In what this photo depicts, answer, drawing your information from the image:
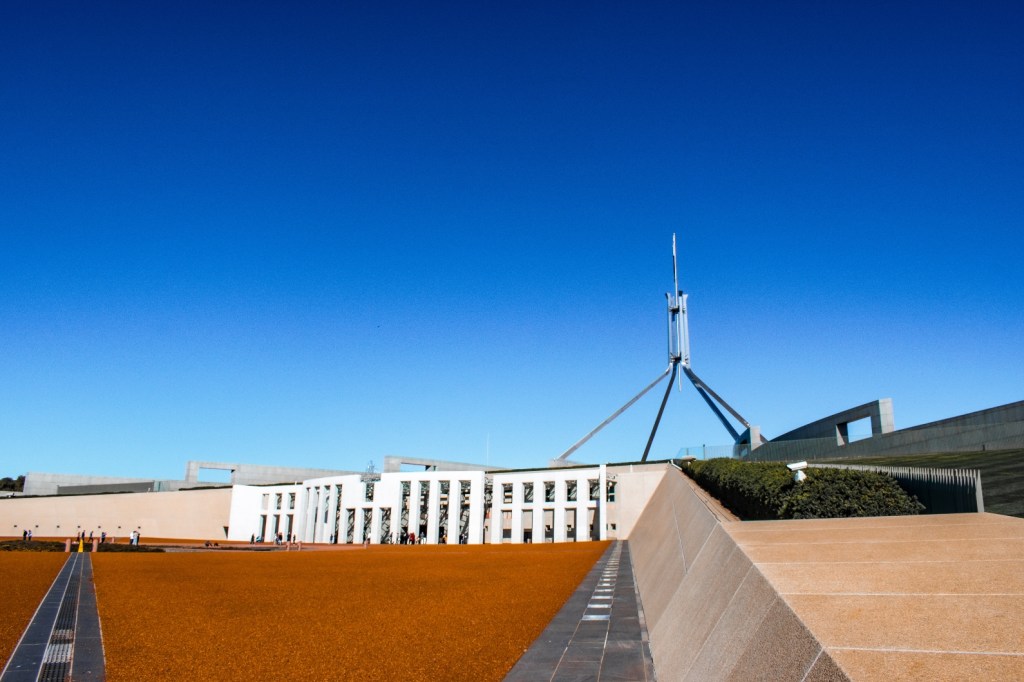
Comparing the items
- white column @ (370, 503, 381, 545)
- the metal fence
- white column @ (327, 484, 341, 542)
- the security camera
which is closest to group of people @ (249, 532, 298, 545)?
white column @ (327, 484, 341, 542)

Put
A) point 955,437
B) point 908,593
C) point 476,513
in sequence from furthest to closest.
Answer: point 476,513 → point 955,437 → point 908,593

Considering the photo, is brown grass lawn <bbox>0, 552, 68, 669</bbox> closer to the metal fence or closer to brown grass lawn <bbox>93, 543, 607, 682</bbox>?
brown grass lawn <bbox>93, 543, 607, 682</bbox>

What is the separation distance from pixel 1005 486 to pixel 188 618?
13.2m

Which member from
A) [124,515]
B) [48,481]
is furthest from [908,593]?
[48,481]

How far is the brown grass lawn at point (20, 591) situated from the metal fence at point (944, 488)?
38.8 ft

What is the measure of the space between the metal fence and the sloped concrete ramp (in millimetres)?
920

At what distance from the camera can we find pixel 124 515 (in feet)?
192

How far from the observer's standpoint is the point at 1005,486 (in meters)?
11.2

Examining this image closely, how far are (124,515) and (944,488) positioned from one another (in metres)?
63.5

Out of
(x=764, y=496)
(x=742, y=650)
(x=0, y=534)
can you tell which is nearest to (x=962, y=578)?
(x=742, y=650)

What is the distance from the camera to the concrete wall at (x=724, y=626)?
147 inches

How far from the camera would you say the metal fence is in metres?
9.23

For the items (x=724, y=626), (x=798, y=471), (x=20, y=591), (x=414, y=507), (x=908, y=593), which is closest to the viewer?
(x=908, y=593)

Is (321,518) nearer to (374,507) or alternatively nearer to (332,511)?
(332,511)
